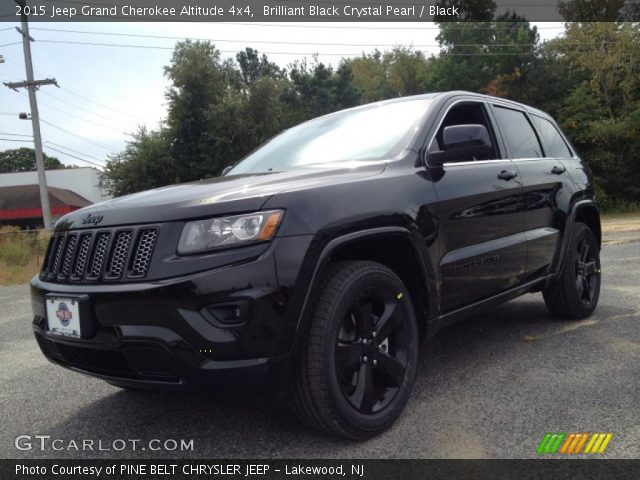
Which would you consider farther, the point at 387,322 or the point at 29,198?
the point at 29,198

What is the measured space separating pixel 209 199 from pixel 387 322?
40.9 inches

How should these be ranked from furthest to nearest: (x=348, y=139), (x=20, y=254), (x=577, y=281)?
(x=20, y=254), (x=577, y=281), (x=348, y=139)

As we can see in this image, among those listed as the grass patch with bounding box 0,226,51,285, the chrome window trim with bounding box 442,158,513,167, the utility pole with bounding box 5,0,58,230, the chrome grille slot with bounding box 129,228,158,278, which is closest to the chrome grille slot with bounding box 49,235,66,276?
the chrome grille slot with bounding box 129,228,158,278

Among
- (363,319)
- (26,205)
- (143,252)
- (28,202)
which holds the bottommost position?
(26,205)

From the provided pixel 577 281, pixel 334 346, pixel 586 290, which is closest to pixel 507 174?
pixel 577 281

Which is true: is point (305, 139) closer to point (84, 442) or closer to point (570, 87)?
point (84, 442)

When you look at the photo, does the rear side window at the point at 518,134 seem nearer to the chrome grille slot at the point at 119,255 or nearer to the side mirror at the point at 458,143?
the side mirror at the point at 458,143

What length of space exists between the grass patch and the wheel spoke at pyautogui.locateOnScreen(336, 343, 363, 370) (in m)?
10.00

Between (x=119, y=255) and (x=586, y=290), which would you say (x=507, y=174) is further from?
(x=119, y=255)

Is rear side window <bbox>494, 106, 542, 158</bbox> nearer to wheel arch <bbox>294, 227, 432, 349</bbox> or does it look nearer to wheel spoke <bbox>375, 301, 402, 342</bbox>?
wheel arch <bbox>294, 227, 432, 349</bbox>

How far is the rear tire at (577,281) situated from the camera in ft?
13.9

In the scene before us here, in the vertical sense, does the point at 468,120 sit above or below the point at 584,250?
above

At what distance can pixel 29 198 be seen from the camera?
153 ft

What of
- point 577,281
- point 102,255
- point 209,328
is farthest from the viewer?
point 577,281
